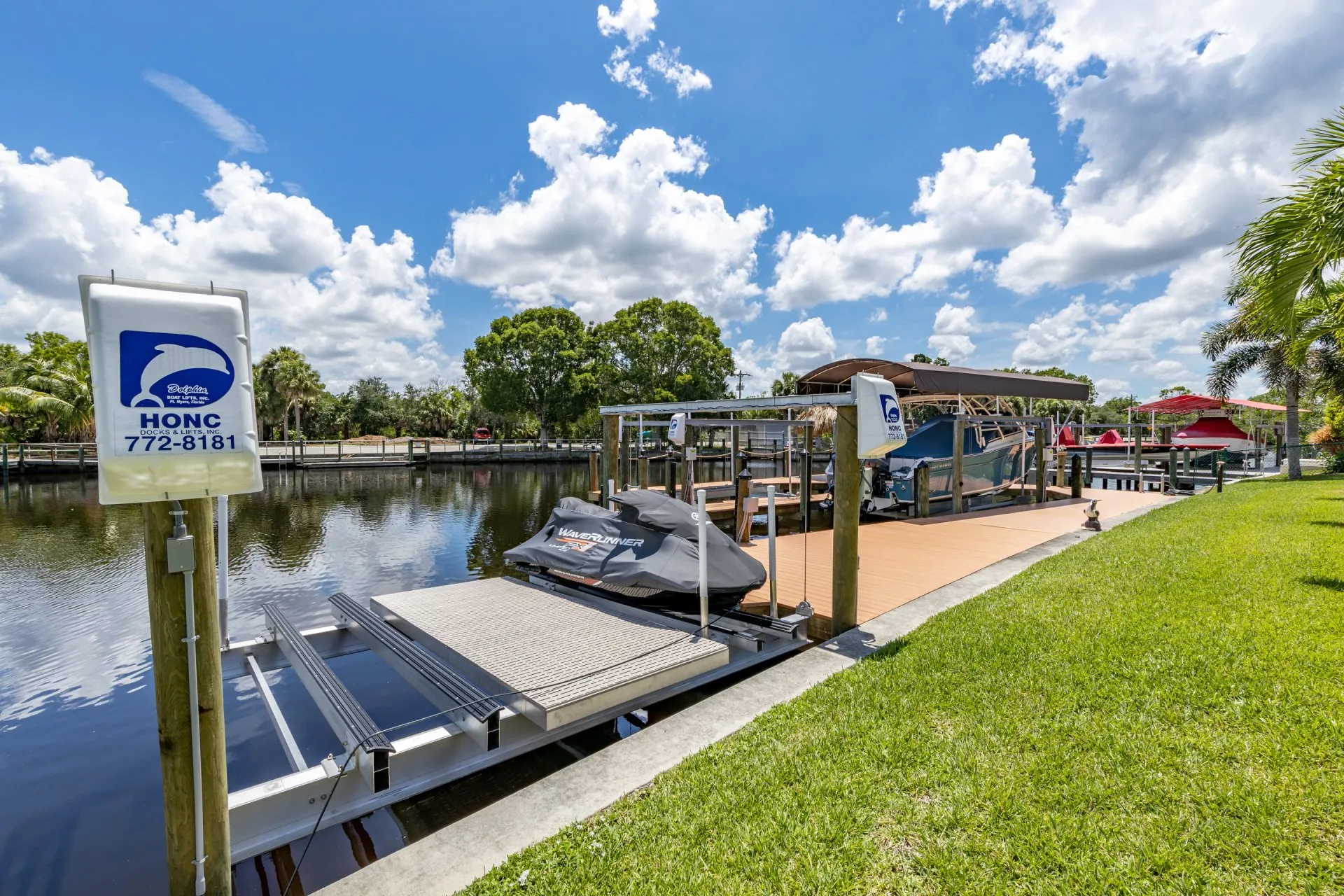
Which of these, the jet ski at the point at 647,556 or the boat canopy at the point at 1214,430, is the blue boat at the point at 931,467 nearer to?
the jet ski at the point at 647,556

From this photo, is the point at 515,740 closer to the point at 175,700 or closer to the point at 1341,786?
the point at 175,700

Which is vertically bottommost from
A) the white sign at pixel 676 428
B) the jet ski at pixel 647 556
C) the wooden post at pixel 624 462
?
the jet ski at pixel 647 556

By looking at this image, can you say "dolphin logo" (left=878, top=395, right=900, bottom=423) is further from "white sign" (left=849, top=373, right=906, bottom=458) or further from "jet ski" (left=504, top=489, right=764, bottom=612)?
"jet ski" (left=504, top=489, right=764, bottom=612)

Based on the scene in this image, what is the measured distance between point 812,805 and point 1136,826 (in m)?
1.33

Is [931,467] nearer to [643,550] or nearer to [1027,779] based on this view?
[643,550]

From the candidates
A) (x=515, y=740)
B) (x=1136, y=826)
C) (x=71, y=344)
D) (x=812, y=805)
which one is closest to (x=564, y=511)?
(x=515, y=740)

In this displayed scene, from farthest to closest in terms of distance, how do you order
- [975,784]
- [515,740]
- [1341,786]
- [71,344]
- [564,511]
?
[71,344]
[564,511]
[515,740]
[975,784]
[1341,786]

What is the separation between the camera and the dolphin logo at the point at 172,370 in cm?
212

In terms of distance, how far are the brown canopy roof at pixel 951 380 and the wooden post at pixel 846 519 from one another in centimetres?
598

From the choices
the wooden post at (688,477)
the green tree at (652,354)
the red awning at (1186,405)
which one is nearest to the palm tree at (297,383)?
the green tree at (652,354)

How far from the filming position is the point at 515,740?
387 centimetres

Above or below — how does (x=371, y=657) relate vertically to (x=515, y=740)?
below

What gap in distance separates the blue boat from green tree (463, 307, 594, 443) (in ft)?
97.6

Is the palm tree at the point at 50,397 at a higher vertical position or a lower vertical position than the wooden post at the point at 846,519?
higher
